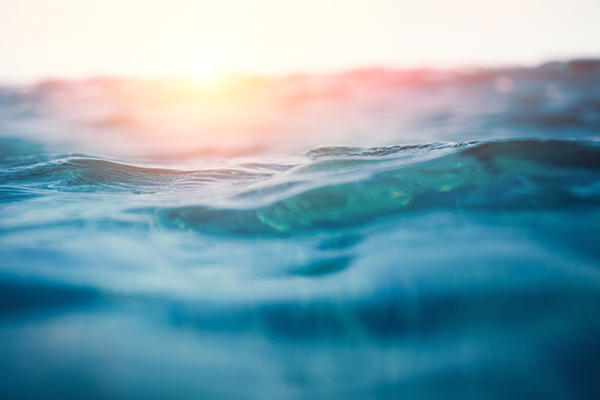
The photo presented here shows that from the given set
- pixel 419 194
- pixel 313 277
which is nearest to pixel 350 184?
pixel 419 194

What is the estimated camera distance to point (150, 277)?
167 cm

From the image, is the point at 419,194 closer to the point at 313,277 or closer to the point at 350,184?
the point at 350,184

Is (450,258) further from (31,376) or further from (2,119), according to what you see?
(2,119)

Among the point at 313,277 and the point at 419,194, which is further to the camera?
the point at 419,194

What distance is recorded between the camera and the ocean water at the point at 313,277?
44.8 inches

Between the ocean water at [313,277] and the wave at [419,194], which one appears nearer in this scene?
the ocean water at [313,277]

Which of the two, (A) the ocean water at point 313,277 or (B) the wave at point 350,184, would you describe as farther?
(B) the wave at point 350,184

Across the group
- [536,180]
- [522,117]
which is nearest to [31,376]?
[536,180]

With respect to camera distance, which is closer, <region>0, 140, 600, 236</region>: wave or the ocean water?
the ocean water

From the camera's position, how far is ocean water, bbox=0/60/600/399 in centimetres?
114

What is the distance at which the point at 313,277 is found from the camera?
67.1 inches

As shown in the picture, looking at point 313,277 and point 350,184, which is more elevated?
point 350,184

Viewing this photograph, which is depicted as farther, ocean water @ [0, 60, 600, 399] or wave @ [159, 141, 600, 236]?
wave @ [159, 141, 600, 236]

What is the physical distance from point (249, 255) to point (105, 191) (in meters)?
1.77
